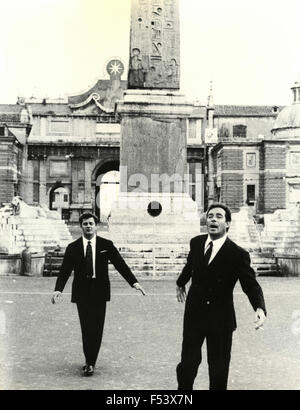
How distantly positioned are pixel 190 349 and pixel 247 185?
4078 centimetres

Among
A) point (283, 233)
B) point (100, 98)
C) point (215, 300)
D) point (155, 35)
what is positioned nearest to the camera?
point (215, 300)

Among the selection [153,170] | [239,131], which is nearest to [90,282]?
[153,170]

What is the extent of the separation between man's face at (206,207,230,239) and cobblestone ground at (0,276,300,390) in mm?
1218

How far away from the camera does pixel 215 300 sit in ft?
15.9

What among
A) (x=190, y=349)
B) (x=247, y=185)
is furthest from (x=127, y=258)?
(x=247, y=185)

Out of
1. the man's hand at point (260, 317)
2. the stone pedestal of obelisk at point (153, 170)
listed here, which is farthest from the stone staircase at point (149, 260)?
the man's hand at point (260, 317)

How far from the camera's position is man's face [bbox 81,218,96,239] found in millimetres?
5824

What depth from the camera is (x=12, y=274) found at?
49.5 ft

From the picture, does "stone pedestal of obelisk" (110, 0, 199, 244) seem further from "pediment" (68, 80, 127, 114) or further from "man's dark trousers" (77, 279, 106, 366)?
"pediment" (68, 80, 127, 114)

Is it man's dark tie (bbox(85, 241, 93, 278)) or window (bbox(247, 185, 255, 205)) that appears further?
window (bbox(247, 185, 255, 205))

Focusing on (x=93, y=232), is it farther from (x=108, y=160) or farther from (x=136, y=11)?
(x=108, y=160)

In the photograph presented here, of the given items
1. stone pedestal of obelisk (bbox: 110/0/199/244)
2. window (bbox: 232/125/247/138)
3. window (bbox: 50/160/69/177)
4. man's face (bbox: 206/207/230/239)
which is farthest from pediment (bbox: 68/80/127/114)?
man's face (bbox: 206/207/230/239)

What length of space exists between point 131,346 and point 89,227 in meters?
1.63

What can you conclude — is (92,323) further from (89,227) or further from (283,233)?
(283,233)
